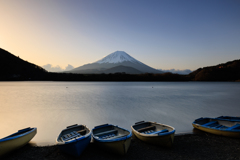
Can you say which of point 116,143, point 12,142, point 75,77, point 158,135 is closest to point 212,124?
point 158,135

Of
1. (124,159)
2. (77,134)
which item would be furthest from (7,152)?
(124,159)

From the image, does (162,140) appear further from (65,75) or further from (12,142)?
(65,75)

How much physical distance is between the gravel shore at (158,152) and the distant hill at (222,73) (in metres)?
167

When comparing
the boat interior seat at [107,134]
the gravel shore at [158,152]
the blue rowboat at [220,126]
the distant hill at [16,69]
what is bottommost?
the gravel shore at [158,152]

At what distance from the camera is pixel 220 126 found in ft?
31.0

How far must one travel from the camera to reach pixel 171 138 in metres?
6.96

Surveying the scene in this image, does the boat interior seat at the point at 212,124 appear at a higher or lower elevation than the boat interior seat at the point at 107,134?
lower

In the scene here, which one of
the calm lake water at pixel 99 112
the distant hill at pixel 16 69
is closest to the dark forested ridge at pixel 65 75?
the distant hill at pixel 16 69

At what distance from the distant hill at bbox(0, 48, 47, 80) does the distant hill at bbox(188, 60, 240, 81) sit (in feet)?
526

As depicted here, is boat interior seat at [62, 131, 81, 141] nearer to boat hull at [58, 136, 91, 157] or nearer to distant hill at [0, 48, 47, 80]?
boat hull at [58, 136, 91, 157]

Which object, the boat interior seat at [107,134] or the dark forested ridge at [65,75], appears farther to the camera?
the dark forested ridge at [65,75]

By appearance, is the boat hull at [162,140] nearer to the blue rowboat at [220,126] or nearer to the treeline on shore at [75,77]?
the blue rowboat at [220,126]

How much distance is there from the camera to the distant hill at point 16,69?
129 m

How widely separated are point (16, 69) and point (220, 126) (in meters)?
158
